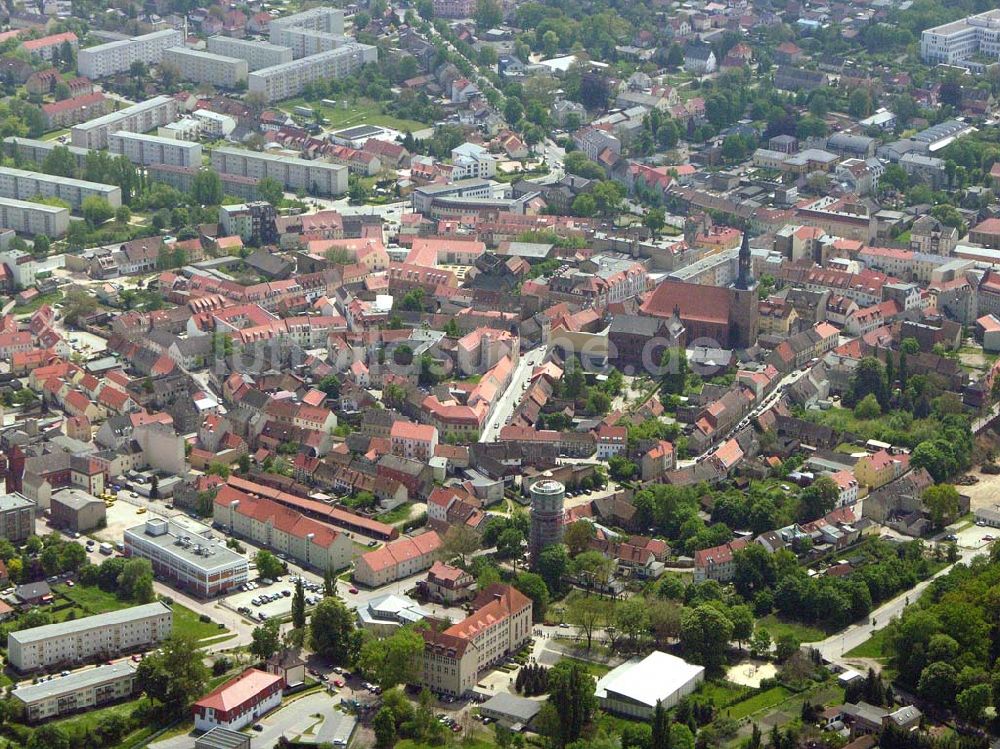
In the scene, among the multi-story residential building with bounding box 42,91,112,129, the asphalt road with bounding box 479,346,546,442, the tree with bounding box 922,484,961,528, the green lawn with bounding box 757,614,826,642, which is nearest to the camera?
the green lawn with bounding box 757,614,826,642

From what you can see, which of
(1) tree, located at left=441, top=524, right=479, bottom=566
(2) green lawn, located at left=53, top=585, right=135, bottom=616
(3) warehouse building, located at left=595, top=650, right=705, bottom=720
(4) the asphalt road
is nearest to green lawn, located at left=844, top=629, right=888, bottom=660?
(3) warehouse building, located at left=595, top=650, right=705, bottom=720

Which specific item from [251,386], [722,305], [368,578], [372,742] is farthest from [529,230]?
[372,742]

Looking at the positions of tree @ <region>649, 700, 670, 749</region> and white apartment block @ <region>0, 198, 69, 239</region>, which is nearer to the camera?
tree @ <region>649, 700, 670, 749</region>

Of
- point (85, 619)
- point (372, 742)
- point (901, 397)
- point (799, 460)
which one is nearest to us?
point (372, 742)

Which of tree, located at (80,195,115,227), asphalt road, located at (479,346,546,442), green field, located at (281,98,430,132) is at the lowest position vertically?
green field, located at (281,98,430,132)

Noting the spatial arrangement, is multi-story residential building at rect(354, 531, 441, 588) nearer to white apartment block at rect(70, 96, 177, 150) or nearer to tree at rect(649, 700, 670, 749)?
tree at rect(649, 700, 670, 749)

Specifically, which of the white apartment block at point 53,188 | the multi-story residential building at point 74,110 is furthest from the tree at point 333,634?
the multi-story residential building at point 74,110

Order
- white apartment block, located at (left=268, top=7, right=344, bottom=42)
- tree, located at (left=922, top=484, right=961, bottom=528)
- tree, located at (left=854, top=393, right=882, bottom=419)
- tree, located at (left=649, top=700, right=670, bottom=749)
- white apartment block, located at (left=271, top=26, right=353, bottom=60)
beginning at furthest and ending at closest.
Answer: white apartment block, located at (left=268, top=7, right=344, bottom=42) → white apartment block, located at (left=271, top=26, right=353, bottom=60) → tree, located at (left=854, top=393, right=882, bottom=419) → tree, located at (left=922, top=484, right=961, bottom=528) → tree, located at (left=649, top=700, right=670, bottom=749)

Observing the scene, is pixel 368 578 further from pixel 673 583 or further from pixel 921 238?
pixel 921 238
